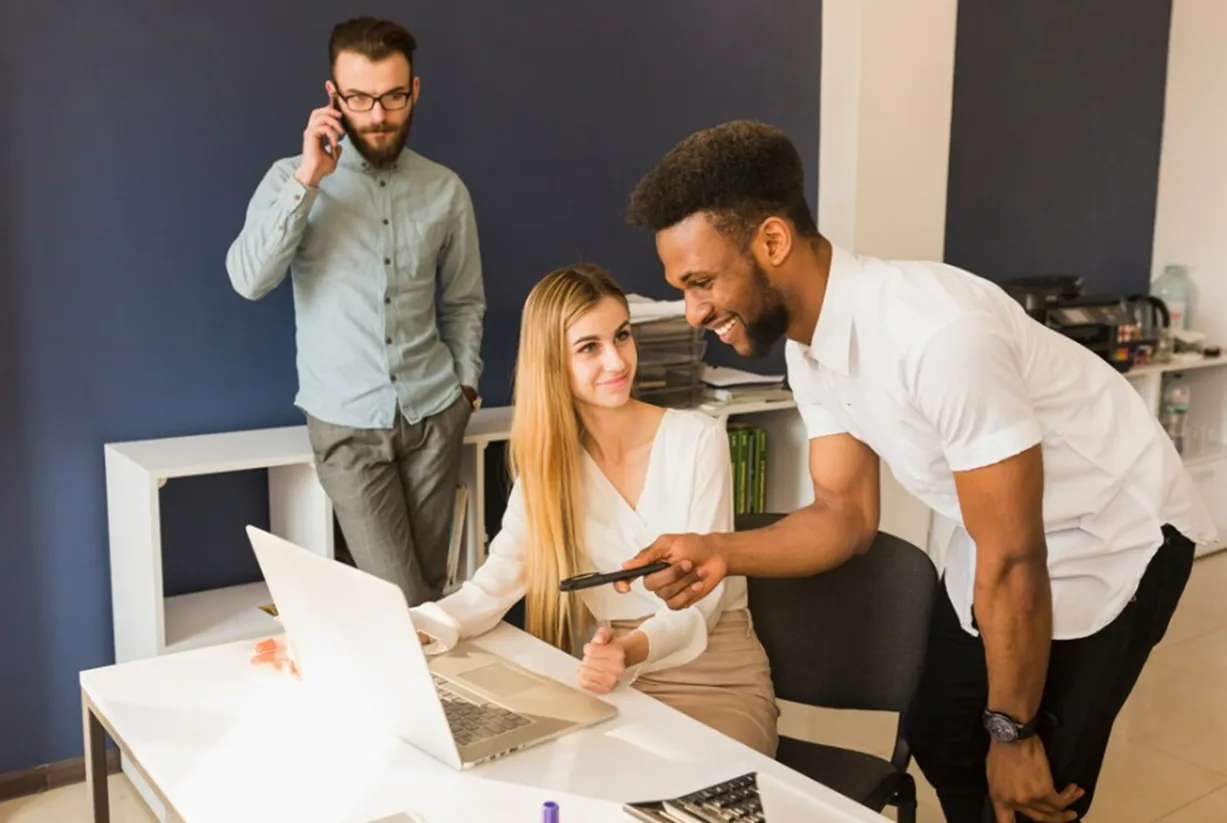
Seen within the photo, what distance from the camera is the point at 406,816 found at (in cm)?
135

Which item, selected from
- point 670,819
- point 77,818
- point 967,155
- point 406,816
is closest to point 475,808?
point 406,816

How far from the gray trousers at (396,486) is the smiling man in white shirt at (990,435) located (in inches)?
45.7

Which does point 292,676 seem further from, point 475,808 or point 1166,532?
point 1166,532

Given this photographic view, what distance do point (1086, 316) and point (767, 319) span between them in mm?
3272

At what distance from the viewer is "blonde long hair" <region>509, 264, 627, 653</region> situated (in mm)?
2082

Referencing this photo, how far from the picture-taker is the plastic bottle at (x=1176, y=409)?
201 inches

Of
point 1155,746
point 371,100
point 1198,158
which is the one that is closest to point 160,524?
point 371,100

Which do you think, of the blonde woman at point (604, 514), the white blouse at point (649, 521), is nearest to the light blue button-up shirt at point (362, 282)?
the blonde woman at point (604, 514)

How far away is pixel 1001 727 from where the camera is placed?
1.65 metres

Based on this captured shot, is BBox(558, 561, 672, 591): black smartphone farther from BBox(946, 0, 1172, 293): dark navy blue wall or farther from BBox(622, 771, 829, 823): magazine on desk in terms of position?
BBox(946, 0, 1172, 293): dark navy blue wall

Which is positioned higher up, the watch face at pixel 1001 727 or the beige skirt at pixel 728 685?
the watch face at pixel 1001 727

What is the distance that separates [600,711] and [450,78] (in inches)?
86.1

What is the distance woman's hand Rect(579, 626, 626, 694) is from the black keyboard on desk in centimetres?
34

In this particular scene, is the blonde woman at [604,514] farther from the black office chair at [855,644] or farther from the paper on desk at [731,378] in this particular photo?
the paper on desk at [731,378]
